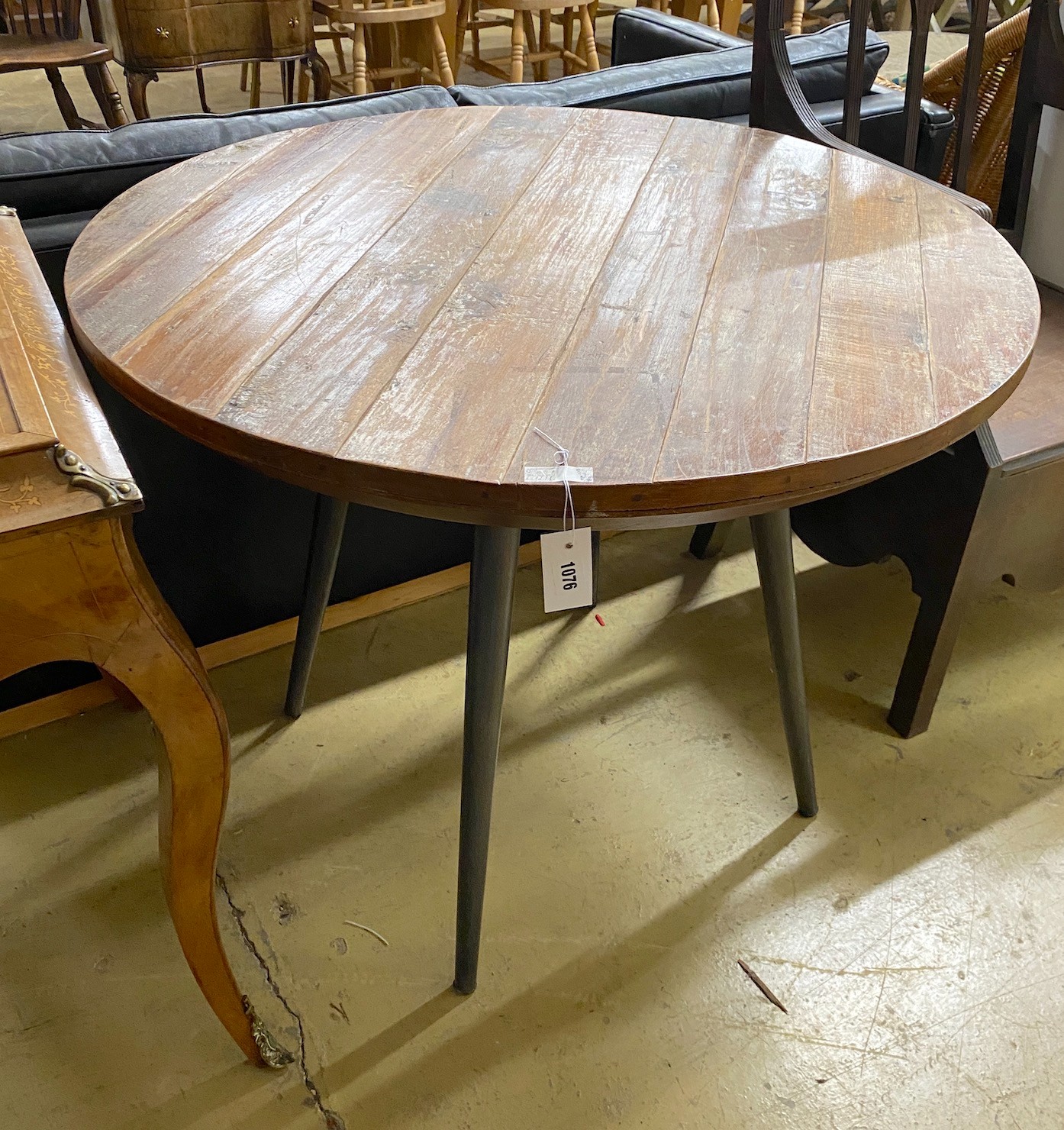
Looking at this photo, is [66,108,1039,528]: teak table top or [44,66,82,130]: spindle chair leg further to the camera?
[44,66,82,130]: spindle chair leg

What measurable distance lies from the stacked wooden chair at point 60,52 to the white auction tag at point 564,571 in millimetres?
2872

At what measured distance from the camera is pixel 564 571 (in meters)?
1.16

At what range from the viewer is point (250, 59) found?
3.52 m

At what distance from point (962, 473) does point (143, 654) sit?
104 cm

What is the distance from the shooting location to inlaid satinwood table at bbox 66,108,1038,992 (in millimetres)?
739

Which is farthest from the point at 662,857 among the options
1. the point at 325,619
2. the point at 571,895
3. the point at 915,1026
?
the point at 325,619

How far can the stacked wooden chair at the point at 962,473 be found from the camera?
1304 mm

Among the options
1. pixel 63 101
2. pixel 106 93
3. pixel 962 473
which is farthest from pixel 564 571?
pixel 63 101

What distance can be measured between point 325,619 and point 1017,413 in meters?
1.11

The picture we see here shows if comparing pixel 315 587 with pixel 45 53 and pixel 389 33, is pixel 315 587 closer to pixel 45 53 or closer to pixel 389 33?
pixel 45 53

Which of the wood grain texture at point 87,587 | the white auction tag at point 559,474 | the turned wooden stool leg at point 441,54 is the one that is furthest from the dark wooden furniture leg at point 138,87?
the white auction tag at point 559,474

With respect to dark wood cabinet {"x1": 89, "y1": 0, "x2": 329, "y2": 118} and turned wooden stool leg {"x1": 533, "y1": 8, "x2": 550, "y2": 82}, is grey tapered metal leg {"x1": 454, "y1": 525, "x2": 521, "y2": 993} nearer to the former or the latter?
dark wood cabinet {"x1": 89, "y1": 0, "x2": 329, "y2": 118}

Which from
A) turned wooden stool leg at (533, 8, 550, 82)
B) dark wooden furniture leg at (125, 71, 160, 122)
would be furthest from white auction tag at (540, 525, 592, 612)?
turned wooden stool leg at (533, 8, 550, 82)

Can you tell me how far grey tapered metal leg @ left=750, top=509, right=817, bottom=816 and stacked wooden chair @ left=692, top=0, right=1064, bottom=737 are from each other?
0.25 metres
